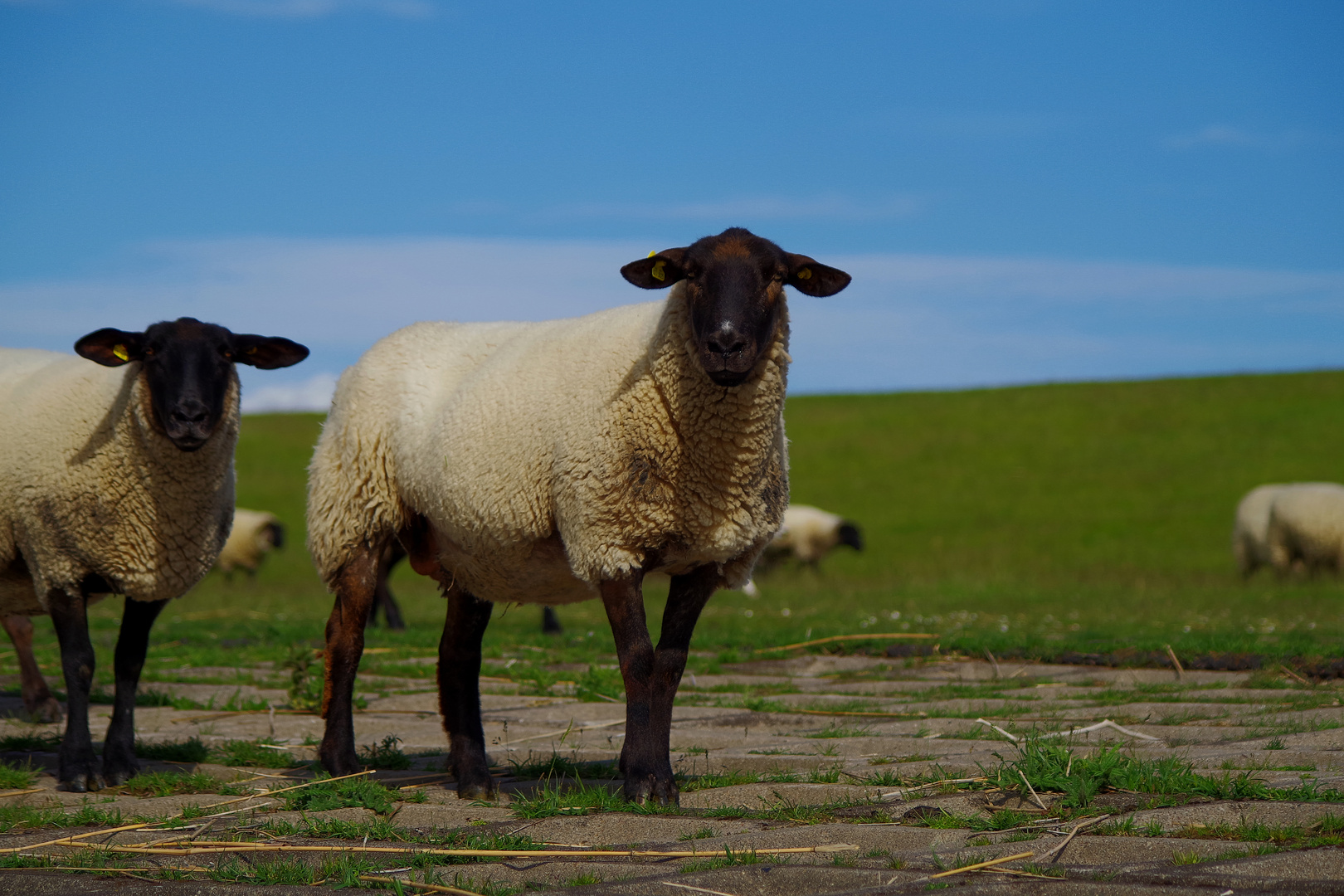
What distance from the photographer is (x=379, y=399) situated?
7133mm

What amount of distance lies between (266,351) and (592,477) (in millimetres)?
2817

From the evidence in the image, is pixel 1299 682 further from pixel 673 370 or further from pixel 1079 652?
pixel 673 370

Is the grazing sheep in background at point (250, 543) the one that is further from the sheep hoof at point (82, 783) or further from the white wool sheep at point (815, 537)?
the sheep hoof at point (82, 783)

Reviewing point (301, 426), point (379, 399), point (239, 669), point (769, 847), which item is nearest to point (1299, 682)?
point (769, 847)

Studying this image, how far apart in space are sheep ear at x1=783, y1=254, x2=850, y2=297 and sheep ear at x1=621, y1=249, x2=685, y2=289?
54 centimetres

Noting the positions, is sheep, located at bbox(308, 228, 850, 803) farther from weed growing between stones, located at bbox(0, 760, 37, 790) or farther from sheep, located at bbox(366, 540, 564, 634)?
sheep, located at bbox(366, 540, 564, 634)

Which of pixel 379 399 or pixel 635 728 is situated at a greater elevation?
pixel 379 399

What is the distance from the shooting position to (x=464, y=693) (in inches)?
264

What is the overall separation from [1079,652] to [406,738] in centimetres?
568

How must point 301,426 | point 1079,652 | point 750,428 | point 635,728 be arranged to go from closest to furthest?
point 635,728
point 750,428
point 1079,652
point 301,426

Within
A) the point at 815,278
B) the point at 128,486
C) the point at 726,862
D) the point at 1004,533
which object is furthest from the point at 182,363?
the point at 1004,533

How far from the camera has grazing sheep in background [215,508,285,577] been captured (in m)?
30.0

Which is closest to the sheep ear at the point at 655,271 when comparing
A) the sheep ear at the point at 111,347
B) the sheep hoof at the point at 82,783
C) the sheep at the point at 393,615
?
the sheep ear at the point at 111,347

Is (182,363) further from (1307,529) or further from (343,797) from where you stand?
(1307,529)
